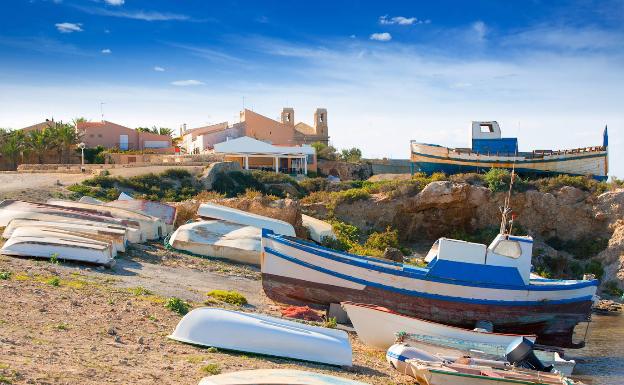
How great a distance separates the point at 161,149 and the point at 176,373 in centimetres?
6041

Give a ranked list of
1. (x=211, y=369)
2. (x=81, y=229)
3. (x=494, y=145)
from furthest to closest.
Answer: (x=494, y=145) < (x=81, y=229) < (x=211, y=369)

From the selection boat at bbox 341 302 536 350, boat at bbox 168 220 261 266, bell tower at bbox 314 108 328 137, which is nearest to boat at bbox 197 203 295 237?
boat at bbox 168 220 261 266

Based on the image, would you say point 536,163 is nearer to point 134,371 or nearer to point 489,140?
point 489,140

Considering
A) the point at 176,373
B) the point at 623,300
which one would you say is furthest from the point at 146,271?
the point at 623,300

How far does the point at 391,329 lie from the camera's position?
17.7 meters

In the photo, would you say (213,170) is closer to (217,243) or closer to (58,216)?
(217,243)

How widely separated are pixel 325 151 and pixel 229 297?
181 feet

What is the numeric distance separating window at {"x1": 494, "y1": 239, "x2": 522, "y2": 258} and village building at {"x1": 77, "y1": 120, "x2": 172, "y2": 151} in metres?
54.4

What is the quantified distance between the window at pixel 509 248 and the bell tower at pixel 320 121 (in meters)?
64.2

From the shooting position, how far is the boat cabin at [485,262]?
21.6m

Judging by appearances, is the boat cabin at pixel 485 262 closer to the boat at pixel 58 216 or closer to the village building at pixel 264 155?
the boat at pixel 58 216

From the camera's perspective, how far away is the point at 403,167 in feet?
241

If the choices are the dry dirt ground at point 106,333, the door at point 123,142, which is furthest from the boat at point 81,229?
the door at point 123,142

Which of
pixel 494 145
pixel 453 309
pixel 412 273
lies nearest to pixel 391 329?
pixel 412 273
